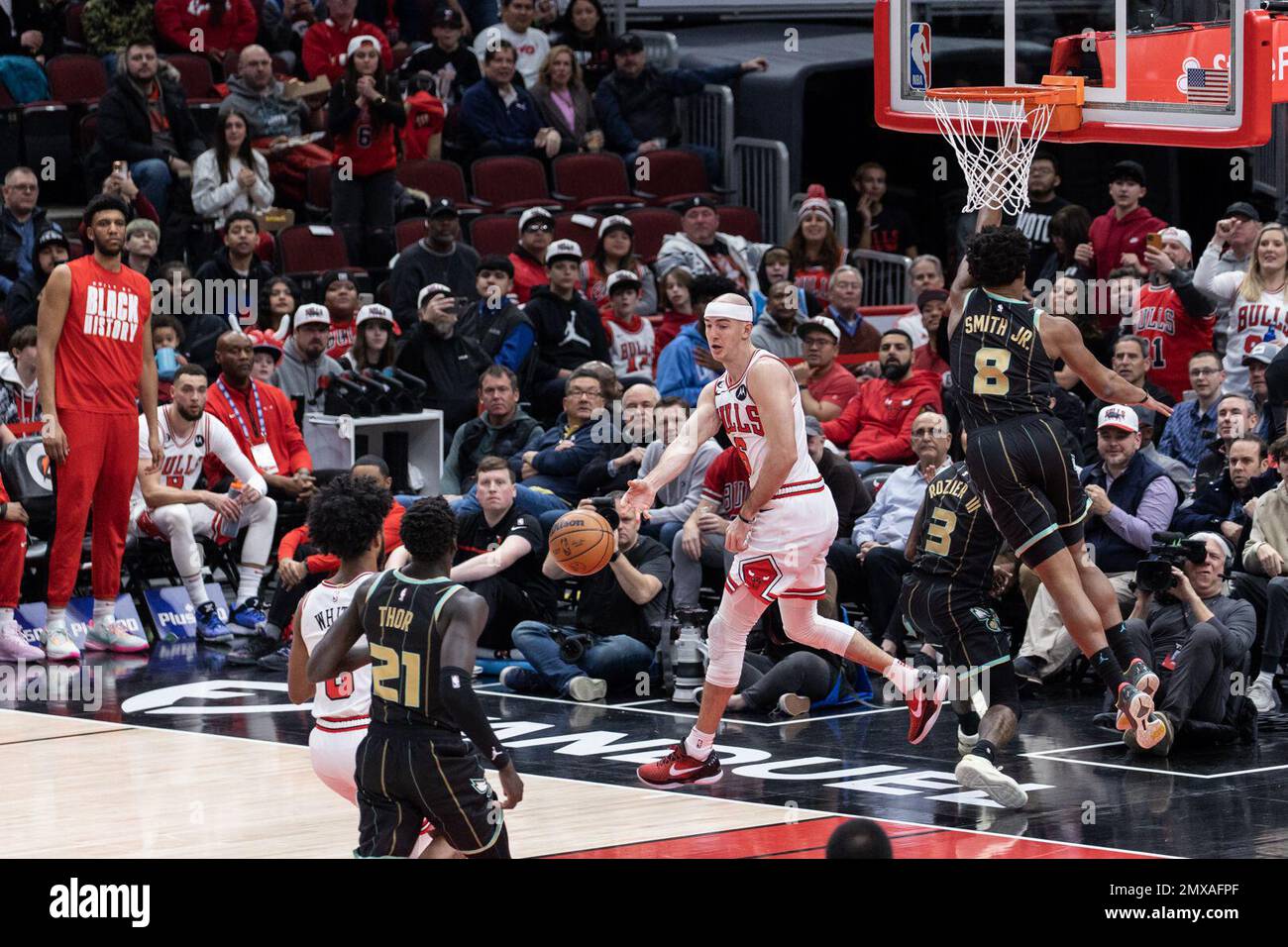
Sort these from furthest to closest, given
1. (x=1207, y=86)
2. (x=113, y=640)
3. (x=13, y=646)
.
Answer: (x=113, y=640) < (x=13, y=646) < (x=1207, y=86)

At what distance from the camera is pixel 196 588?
40.5 feet

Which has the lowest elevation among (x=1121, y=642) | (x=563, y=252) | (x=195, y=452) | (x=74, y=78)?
(x=1121, y=642)

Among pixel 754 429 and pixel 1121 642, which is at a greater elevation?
pixel 754 429

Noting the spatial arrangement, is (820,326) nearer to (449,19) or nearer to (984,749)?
(984,749)

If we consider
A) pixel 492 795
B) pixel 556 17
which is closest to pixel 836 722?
pixel 492 795

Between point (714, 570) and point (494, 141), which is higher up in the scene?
point (494, 141)

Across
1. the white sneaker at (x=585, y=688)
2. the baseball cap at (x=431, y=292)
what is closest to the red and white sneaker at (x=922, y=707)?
the white sneaker at (x=585, y=688)

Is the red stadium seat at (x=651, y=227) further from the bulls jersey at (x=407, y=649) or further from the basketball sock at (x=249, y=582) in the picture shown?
the bulls jersey at (x=407, y=649)

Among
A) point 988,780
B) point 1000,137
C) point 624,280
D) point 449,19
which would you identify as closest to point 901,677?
point 988,780

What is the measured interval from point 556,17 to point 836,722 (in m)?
10.6

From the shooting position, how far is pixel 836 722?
10.1 meters

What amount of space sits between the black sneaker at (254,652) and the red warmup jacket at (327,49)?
700cm
